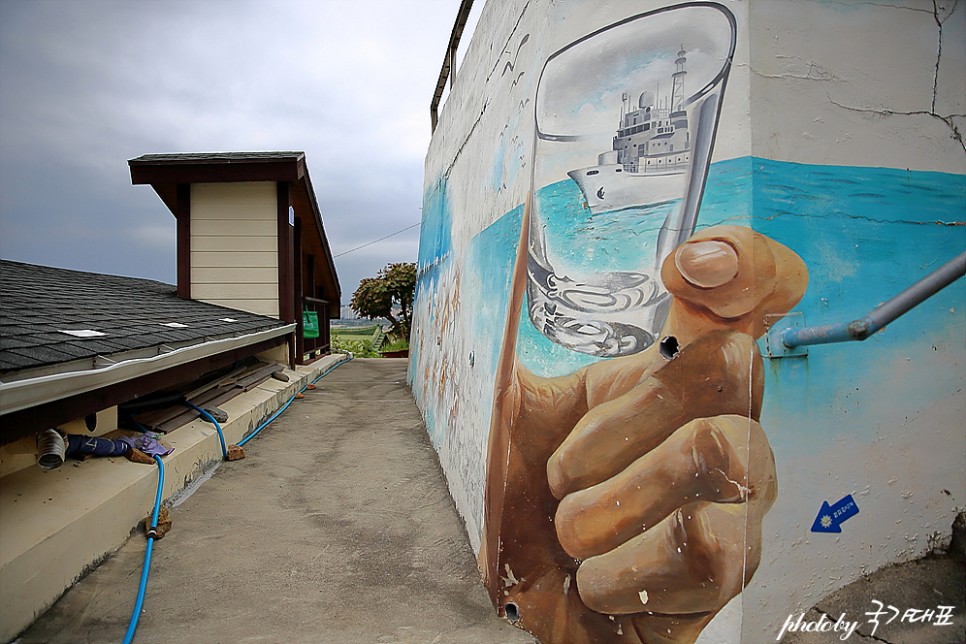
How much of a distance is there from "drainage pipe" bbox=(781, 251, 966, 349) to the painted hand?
176 millimetres

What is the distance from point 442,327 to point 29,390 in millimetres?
4998

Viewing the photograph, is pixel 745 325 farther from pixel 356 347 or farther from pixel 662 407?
pixel 356 347

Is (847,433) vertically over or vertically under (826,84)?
under

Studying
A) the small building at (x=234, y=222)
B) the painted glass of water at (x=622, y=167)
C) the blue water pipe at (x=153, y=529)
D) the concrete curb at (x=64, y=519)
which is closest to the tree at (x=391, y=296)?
the small building at (x=234, y=222)

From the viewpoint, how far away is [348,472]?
610cm

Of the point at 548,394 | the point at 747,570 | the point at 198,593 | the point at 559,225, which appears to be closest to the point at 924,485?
the point at 747,570

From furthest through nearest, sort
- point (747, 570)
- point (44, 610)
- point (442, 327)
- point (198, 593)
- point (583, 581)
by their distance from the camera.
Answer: point (442, 327) → point (198, 593) → point (44, 610) → point (583, 581) → point (747, 570)

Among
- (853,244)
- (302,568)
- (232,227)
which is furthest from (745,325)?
(232,227)

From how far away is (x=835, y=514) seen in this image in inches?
99.8

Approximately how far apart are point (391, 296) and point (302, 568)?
16942 mm

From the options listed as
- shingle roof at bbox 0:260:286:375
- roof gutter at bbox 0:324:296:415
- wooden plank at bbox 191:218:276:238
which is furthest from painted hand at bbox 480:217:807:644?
wooden plank at bbox 191:218:276:238

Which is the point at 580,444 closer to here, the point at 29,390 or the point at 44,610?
the point at 29,390

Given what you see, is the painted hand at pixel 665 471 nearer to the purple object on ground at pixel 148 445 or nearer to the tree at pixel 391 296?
the purple object on ground at pixel 148 445

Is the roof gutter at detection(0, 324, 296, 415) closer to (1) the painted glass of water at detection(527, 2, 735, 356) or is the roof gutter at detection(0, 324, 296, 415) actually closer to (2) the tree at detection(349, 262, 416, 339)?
(1) the painted glass of water at detection(527, 2, 735, 356)
